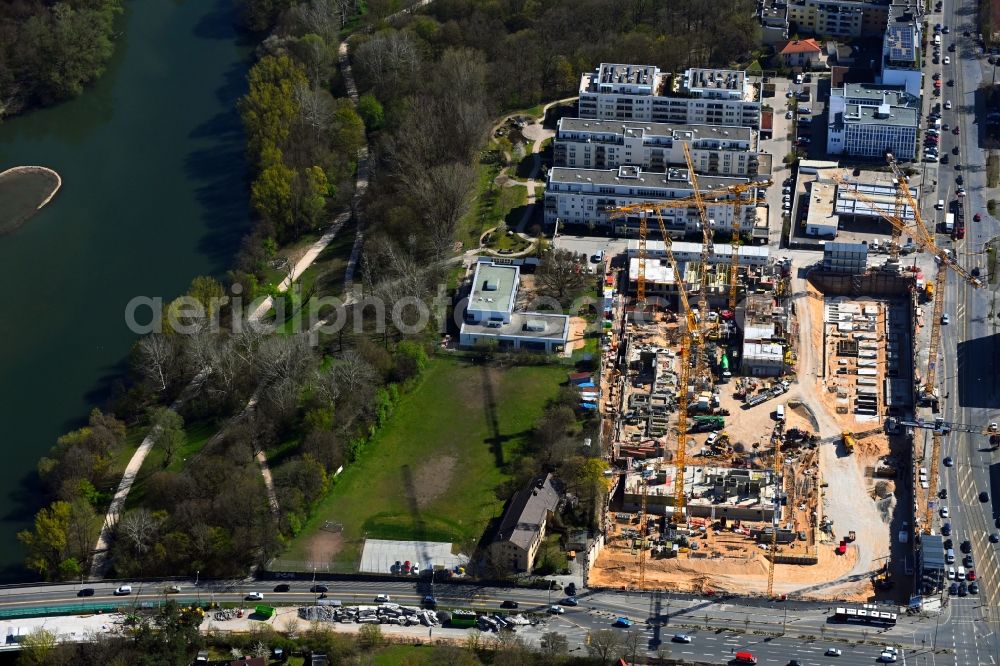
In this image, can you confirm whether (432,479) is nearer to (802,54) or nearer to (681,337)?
(681,337)

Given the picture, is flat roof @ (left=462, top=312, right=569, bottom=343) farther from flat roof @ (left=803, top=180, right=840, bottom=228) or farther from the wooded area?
the wooded area

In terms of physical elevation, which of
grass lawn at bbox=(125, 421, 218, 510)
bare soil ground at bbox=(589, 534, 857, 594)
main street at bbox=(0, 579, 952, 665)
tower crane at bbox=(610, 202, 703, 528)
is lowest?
bare soil ground at bbox=(589, 534, 857, 594)

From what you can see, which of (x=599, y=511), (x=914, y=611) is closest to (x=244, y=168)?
(x=599, y=511)

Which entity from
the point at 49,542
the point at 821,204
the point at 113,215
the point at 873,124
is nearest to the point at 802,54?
the point at 873,124

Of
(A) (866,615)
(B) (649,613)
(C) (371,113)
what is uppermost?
(C) (371,113)

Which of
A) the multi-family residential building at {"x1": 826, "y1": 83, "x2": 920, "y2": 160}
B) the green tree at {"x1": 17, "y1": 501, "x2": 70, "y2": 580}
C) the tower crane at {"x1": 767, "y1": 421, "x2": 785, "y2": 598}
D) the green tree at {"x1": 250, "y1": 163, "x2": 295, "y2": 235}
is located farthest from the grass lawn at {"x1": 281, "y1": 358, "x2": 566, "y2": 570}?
the multi-family residential building at {"x1": 826, "y1": 83, "x2": 920, "y2": 160}

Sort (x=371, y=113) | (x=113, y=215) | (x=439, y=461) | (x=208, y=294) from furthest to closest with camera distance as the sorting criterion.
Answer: (x=371, y=113) → (x=113, y=215) → (x=208, y=294) → (x=439, y=461)

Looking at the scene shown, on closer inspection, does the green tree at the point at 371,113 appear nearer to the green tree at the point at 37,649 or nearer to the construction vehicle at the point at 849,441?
the construction vehicle at the point at 849,441
